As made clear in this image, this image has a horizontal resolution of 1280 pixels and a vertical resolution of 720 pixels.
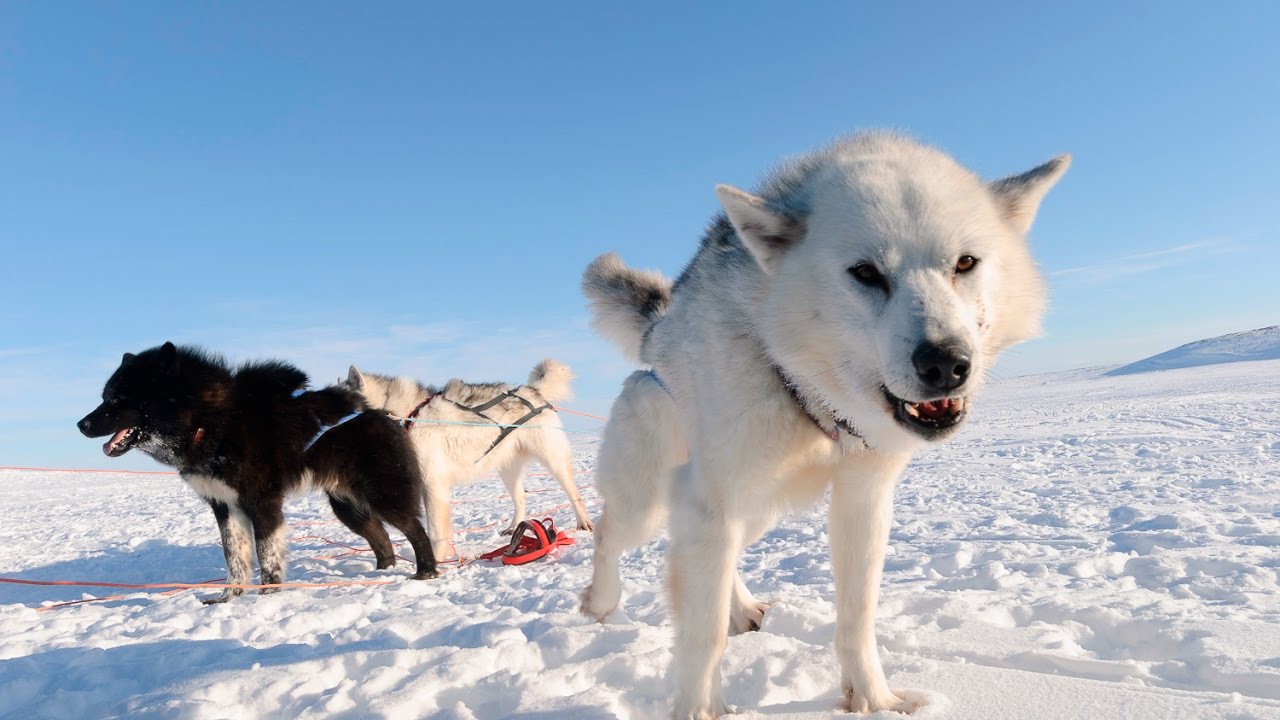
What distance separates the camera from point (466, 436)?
7.79 m

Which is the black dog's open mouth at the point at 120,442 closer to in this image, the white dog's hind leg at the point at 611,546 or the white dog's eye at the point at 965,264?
the white dog's hind leg at the point at 611,546

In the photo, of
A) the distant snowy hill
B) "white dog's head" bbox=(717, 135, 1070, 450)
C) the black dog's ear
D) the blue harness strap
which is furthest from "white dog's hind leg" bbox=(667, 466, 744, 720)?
the distant snowy hill

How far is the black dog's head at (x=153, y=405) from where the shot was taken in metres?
5.57

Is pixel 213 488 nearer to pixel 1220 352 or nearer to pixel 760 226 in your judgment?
pixel 760 226

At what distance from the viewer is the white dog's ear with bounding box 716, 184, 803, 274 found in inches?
84.4

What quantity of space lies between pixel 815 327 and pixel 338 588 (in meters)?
4.43

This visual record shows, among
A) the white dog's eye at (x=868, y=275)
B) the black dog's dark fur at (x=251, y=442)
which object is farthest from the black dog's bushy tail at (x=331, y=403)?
the white dog's eye at (x=868, y=275)

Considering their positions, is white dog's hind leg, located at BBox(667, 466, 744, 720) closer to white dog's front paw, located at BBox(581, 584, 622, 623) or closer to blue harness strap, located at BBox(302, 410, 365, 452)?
white dog's front paw, located at BBox(581, 584, 622, 623)

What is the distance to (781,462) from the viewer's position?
2.24 meters

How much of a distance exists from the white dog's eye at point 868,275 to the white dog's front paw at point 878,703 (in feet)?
4.38

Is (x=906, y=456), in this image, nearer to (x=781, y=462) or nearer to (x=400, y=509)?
(x=781, y=462)

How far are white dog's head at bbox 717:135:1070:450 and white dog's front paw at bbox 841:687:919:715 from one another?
0.83 meters

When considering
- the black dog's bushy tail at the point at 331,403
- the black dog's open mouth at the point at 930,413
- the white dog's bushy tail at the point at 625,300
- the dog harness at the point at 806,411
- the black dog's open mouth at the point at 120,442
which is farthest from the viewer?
the black dog's bushy tail at the point at 331,403

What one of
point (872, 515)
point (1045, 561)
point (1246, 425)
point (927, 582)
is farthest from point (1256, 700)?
point (1246, 425)
